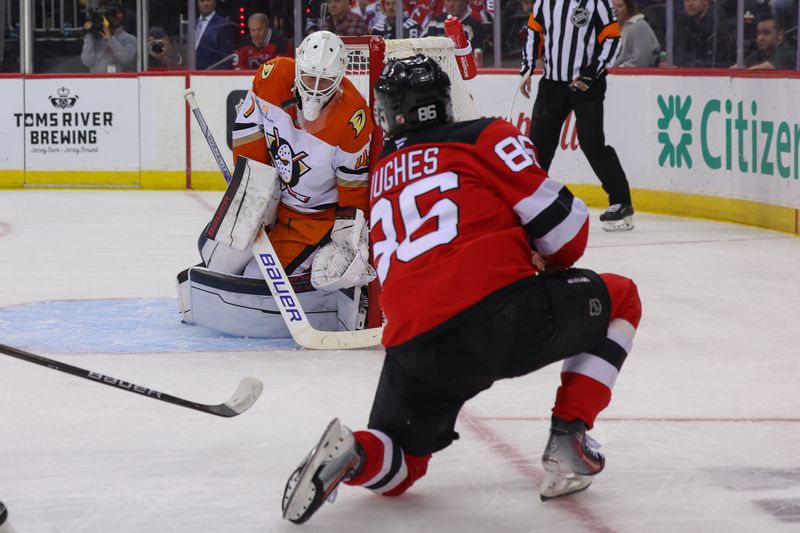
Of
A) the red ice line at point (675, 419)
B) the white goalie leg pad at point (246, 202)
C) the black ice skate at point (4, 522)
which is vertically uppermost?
the white goalie leg pad at point (246, 202)

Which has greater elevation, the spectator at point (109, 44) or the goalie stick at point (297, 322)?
the spectator at point (109, 44)

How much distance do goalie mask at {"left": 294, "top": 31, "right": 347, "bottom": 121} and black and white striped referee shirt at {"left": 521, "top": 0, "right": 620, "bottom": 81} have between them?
2.81 metres

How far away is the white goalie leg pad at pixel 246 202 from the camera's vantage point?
3613mm

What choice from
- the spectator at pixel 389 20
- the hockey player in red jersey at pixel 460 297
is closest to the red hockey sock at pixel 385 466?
the hockey player in red jersey at pixel 460 297

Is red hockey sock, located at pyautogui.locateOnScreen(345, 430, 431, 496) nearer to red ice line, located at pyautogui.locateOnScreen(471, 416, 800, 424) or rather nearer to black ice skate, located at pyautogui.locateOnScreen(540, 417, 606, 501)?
black ice skate, located at pyautogui.locateOnScreen(540, 417, 606, 501)

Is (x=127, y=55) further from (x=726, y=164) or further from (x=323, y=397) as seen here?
(x=323, y=397)

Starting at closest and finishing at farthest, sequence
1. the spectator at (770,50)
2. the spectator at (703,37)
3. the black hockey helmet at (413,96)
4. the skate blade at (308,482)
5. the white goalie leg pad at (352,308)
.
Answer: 1. the skate blade at (308,482)
2. the black hockey helmet at (413,96)
3. the white goalie leg pad at (352,308)
4. the spectator at (770,50)
5. the spectator at (703,37)

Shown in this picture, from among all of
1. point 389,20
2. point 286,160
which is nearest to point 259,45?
point 389,20

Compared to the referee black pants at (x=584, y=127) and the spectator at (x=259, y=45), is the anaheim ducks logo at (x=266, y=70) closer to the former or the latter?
the referee black pants at (x=584, y=127)

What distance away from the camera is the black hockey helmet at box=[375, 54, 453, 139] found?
7.14ft

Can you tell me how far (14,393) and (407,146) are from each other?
4.54 ft

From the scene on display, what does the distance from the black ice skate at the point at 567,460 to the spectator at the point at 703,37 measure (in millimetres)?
4844

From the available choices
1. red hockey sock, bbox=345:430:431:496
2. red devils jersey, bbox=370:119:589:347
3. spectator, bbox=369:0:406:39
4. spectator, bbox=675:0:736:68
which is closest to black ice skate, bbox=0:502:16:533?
red hockey sock, bbox=345:430:431:496

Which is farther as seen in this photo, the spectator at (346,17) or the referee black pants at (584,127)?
the spectator at (346,17)
